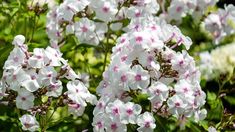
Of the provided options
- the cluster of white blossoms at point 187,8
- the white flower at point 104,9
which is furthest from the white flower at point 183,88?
the cluster of white blossoms at point 187,8

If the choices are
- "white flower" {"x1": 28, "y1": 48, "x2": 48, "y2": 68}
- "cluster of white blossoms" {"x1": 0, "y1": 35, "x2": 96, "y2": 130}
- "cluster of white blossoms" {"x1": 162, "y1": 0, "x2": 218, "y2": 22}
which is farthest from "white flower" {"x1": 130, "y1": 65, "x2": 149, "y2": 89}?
"cluster of white blossoms" {"x1": 162, "y1": 0, "x2": 218, "y2": 22}

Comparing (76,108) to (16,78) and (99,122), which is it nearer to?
(99,122)

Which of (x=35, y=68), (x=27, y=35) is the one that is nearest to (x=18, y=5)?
(x=27, y=35)

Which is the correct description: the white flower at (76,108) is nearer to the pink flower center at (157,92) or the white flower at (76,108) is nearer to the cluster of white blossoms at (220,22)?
the pink flower center at (157,92)

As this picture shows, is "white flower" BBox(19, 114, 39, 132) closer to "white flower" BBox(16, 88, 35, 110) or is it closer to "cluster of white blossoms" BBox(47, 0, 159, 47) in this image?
"white flower" BBox(16, 88, 35, 110)

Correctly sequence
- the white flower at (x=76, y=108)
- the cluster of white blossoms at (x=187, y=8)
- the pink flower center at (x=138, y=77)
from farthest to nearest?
1. the cluster of white blossoms at (x=187, y=8)
2. the white flower at (x=76, y=108)
3. the pink flower center at (x=138, y=77)
